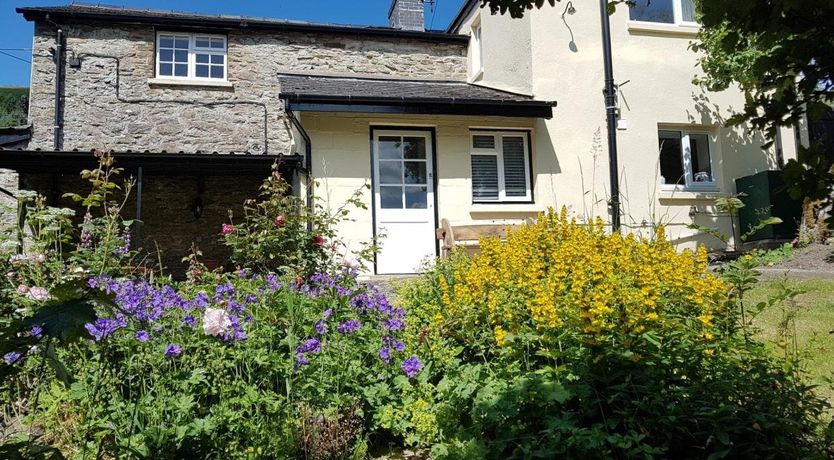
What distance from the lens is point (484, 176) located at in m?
8.50

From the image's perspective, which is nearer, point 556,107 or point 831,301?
point 831,301

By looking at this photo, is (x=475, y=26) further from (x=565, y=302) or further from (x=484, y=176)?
(x=565, y=302)

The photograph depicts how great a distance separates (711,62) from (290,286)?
7.39 meters

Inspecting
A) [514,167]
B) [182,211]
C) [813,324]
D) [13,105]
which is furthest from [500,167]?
[13,105]

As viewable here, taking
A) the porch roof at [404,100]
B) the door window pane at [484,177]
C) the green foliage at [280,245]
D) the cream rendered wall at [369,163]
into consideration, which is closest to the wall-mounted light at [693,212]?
the cream rendered wall at [369,163]

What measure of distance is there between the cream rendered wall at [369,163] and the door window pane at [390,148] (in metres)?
0.24

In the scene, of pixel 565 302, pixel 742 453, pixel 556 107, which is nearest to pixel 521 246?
pixel 565 302

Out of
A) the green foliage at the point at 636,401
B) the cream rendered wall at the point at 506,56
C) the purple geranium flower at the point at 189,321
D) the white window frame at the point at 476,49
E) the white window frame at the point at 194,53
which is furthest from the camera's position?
the white window frame at the point at 476,49

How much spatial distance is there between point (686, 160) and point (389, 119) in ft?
17.3

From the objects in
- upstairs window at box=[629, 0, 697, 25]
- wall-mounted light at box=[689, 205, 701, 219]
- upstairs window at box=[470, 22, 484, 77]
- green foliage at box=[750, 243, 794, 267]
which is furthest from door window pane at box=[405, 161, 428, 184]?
green foliage at box=[750, 243, 794, 267]

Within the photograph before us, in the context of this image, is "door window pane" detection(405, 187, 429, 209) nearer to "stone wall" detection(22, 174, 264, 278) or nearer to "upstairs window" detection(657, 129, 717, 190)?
"stone wall" detection(22, 174, 264, 278)

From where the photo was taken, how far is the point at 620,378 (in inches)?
90.3

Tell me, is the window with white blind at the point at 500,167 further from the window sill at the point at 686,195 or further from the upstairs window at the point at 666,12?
the upstairs window at the point at 666,12

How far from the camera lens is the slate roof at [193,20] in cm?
923
